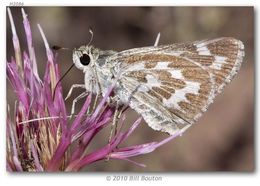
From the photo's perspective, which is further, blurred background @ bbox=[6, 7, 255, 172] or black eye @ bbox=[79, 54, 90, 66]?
blurred background @ bbox=[6, 7, 255, 172]

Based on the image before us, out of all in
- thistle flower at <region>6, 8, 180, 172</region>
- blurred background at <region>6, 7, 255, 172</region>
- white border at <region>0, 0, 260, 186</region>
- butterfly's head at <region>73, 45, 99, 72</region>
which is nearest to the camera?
thistle flower at <region>6, 8, 180, 172</region>

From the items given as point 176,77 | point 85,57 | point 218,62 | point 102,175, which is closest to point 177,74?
point 176,77

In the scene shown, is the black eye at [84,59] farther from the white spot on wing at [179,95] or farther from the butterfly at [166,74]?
the white spot on wing at [179,95]

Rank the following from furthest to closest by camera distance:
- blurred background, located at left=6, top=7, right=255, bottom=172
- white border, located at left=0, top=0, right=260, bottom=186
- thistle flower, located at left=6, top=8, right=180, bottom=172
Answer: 1. blurred background, located at left=6, top=7, right=255, bottom=172
2. white border, located at left=0, top=0, right=260, bottom=186
3. thistle flower, located at left=6, top=8, right=180, bottom=172

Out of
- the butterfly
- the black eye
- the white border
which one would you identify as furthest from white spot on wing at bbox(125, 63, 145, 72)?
the white border

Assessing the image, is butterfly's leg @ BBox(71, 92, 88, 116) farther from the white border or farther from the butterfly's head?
the white border

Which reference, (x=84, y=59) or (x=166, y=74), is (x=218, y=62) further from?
(x=84, y=59)

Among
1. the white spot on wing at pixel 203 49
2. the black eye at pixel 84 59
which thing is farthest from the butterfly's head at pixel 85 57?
the white spot on wing at pixel 203 49
